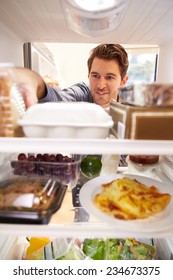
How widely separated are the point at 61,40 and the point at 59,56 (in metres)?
0.06

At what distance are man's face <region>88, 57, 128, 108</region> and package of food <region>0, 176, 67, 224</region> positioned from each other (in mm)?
324

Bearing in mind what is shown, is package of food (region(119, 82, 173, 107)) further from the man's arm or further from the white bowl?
the man's arm

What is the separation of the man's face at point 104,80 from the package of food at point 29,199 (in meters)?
0.32

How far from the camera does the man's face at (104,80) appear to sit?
80 centimetres

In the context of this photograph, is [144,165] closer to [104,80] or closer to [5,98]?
[104,80]

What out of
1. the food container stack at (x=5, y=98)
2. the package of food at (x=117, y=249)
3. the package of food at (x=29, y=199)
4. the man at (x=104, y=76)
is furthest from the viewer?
the package of food at (x=117, y=249)

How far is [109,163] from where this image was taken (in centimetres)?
107

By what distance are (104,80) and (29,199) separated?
17.5 inches

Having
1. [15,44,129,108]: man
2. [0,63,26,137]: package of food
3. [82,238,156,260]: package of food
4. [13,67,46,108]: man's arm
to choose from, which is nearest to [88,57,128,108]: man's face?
[15,44,129,108]: man

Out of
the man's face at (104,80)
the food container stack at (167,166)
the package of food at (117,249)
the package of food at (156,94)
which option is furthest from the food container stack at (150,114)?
the package of food at (117,249)

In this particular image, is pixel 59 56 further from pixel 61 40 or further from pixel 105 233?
pixel 105 233

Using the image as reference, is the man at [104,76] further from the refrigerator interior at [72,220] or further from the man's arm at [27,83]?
the refrigerator interior at [72,220]

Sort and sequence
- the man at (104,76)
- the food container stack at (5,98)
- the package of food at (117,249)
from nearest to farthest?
the food container stack at (5,98), the man at (104,76), the package of food at (117,249)
